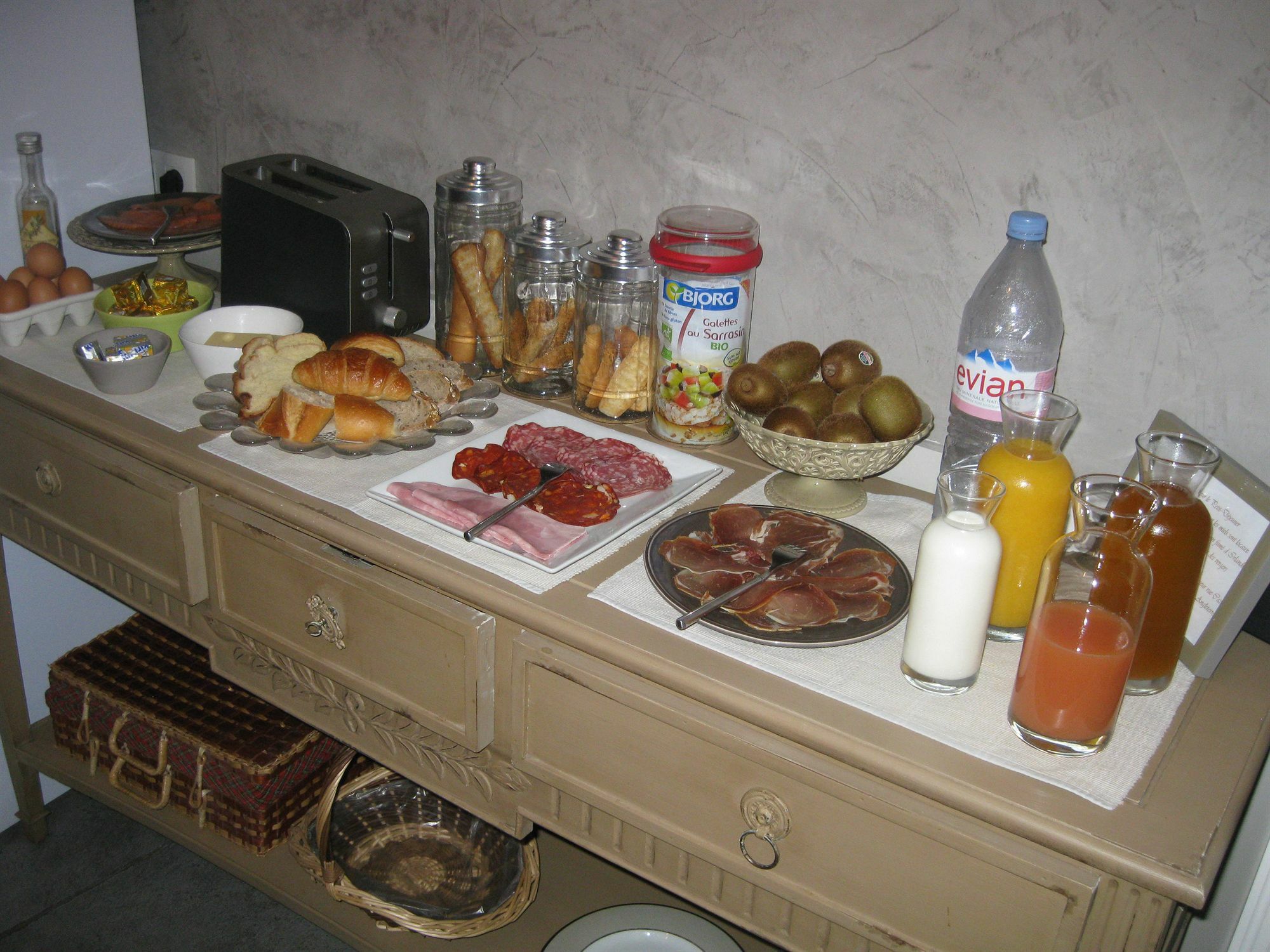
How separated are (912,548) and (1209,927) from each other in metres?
0.60

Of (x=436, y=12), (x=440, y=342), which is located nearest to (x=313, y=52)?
(x=436, y=12)

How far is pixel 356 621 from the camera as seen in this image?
1.12m

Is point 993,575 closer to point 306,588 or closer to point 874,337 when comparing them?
point 874,337

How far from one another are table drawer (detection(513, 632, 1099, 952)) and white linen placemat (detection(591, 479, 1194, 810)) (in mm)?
55

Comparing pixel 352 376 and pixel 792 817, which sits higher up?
pixel 352 376

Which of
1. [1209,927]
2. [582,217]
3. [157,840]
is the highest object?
[582,217]

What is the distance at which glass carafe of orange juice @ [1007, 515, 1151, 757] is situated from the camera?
79 centimetres

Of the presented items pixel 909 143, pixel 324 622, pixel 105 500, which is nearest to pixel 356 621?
pixel 324 622

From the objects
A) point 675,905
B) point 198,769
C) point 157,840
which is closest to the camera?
point 675,905

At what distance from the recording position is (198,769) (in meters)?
1.56

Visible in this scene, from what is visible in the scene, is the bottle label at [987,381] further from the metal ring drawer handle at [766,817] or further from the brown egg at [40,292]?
the brown egg at [40,292]

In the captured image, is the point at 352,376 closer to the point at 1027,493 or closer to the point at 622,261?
the point at 622,261

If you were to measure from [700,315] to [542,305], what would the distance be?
0.26m

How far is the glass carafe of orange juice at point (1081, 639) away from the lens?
79cm
